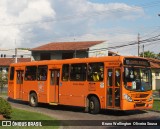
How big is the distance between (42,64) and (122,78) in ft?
24.0

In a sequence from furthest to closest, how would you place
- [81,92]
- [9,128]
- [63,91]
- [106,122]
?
[63,91] < [81,92] < [106,122] < [9,128]

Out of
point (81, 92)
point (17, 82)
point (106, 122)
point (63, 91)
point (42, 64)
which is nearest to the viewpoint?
point (106, 122)

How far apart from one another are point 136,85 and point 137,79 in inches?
12.6

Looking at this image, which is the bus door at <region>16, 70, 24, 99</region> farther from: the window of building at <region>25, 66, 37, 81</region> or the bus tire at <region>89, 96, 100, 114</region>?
the bus tire at <region>89, 96, 100, 114</region>

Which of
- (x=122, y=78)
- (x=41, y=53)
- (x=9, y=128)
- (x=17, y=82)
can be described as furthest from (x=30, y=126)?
(x=41, y=53)

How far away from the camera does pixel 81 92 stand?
20.6 m

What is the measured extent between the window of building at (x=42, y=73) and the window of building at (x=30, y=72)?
49 cm

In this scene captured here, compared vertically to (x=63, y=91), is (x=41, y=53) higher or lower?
higher

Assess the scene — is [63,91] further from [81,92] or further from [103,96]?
[103,96]

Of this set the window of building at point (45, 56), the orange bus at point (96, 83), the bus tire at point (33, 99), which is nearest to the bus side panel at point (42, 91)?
the orange bus at point (96, 83)

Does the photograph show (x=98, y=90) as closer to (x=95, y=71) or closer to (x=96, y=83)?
(x=96, y=83)

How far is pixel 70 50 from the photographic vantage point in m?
63.7

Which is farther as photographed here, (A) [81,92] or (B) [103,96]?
(A) [81,92]

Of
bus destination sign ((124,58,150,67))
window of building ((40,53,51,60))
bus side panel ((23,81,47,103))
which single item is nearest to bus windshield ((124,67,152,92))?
bus destination sign ((124,58,150,67))
